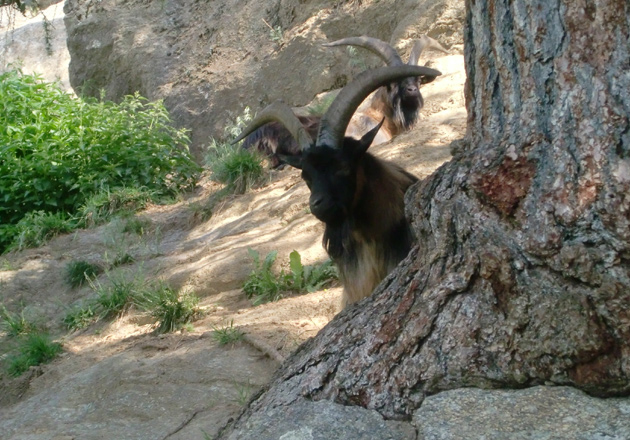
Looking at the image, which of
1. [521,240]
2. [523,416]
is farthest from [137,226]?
[523,416]

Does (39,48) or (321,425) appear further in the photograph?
(39,48)

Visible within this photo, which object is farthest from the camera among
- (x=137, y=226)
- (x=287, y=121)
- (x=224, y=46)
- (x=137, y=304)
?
(x=224, y=46)

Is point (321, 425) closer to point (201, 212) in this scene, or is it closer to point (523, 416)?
point (523, 416)

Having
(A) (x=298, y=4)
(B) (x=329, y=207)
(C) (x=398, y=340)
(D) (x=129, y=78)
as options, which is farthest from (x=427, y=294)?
(D) (x=129, y=78)

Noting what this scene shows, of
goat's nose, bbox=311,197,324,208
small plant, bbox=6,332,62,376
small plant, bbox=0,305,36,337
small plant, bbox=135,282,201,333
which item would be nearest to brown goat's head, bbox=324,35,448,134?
small plant, bbox=135,282,201,333

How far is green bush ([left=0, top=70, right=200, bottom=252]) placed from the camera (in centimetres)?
1189

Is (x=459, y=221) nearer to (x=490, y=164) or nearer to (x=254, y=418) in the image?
(x=490, y=164)

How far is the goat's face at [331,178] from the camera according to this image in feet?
17.9

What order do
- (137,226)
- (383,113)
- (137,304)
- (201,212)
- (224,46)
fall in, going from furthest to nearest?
(224,46), (383,113), (201,212), (137,226), (137,304)

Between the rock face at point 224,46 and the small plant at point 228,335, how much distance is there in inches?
320

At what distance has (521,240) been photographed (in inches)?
110

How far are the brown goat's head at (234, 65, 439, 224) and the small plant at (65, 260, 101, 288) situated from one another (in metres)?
4.40

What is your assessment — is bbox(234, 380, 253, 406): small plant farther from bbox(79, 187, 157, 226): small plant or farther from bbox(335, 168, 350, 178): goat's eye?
bbox(79, 187, 157, 226): small plant

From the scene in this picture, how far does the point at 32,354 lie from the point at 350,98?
3839 millimetres
